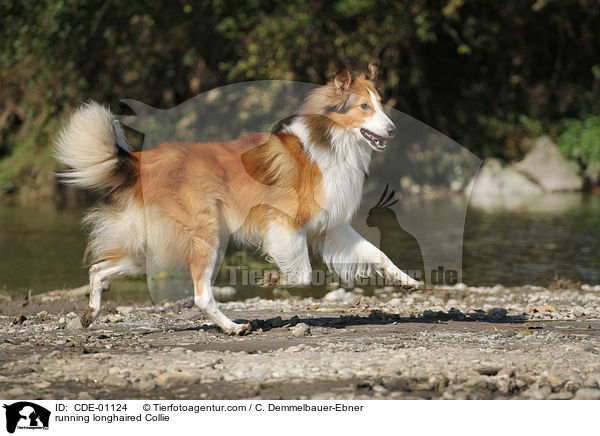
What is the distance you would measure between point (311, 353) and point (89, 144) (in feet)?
7.87

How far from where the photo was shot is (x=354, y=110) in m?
6.42

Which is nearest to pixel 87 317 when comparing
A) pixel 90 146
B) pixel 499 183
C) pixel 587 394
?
pixel 90 146

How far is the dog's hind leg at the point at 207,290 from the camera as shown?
5.79 meters

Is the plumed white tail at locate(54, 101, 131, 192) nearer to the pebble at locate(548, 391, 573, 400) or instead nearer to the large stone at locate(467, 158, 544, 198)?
the pebble at locate(548, 391, 573, 400)

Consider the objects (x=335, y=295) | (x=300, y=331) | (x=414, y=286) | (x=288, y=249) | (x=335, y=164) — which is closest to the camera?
(x=300, y=331)

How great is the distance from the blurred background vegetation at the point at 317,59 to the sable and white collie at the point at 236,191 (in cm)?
1278

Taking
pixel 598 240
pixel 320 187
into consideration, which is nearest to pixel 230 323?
pixel 320 187

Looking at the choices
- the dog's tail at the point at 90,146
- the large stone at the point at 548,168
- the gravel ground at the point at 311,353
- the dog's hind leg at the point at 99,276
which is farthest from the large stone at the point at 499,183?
the dog's tail at the point at 90,146

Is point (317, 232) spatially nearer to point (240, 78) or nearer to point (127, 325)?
point (127, 325)

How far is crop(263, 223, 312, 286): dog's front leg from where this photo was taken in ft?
20.9

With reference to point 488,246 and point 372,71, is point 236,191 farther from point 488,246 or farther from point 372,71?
point 488,246

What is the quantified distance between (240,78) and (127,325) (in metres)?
14.7
